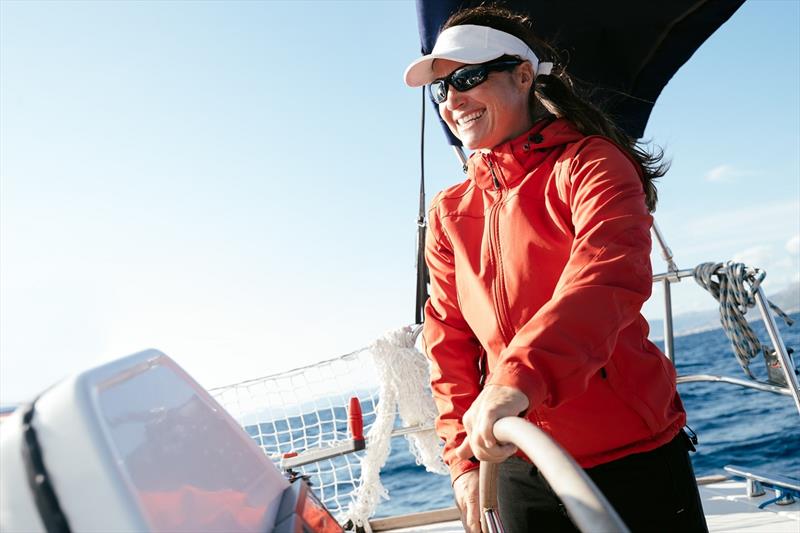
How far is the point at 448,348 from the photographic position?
5.51 ft

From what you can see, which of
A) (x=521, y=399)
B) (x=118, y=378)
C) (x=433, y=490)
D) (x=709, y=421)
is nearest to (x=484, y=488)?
(x=521, y=399)

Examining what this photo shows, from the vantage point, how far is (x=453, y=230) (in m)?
1.63

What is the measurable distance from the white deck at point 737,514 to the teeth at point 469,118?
219 centimetres

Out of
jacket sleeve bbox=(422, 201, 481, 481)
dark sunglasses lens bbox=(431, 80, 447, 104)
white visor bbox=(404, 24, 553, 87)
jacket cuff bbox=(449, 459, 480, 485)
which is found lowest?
jacket cuff bbox=(449, 459, 480, 485)

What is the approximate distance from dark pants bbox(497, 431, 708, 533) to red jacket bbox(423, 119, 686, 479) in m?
0.04

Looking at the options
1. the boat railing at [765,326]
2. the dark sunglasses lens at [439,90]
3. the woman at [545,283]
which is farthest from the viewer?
the boat railing at [765,326]

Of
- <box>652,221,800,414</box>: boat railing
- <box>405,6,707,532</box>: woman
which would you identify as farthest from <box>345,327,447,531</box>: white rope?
<box>405,6,707,532</box>: woman

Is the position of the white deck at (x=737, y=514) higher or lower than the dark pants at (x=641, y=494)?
lower

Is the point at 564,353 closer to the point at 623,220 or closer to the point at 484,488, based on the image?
the point at 484,488

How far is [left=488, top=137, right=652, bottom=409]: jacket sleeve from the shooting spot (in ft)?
3.30

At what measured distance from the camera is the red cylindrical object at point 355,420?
324 centimetres

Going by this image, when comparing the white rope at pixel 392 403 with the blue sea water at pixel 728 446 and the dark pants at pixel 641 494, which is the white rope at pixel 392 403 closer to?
the dark pants at pixel 641 494

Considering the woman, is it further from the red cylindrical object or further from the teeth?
the red cylindrical object

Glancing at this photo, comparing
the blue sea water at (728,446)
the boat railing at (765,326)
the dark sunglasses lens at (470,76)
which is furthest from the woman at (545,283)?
the blue sea water at (728,446)
